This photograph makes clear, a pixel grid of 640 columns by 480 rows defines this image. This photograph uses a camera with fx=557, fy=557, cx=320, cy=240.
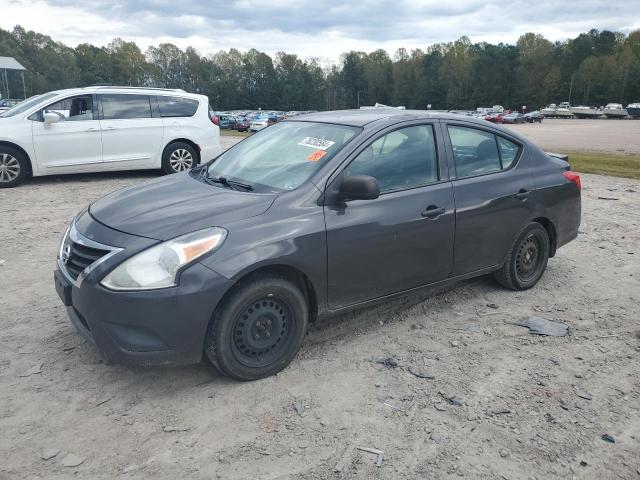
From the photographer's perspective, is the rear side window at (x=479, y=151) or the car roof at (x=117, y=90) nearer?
the rear side window at (x=479, y=151)

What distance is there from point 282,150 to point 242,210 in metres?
0.99

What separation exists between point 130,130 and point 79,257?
304 inches

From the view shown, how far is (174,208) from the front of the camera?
142 inches

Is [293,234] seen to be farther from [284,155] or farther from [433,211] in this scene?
[433,211]

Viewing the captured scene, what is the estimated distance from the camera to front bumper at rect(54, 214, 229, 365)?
10.2 ft

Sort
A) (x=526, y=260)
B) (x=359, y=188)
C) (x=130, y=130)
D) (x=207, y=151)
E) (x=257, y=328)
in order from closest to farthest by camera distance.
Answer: (x=257, y=328)
(x=359, y=188)
(x=526, y=260)
(x=130, y=130)
(x=207, y=151)

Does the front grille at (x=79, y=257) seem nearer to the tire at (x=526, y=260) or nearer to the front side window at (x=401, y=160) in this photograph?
the front side window at (x=401, y=160)

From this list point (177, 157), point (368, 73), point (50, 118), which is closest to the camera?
point (50, 118)

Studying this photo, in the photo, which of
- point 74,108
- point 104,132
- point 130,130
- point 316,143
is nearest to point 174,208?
point 316,143

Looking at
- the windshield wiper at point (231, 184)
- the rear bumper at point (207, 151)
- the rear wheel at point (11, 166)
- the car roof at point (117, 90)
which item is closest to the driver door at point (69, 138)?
the car roof at point (117, 90)

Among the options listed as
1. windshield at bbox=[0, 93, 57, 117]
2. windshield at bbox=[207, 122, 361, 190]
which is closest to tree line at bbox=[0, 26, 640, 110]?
windshield at bbox=[0, 93, 57, 117]

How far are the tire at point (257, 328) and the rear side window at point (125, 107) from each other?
815 centimetres

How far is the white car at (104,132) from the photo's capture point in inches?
383

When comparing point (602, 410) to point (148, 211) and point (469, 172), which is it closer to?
point (469, 172)
